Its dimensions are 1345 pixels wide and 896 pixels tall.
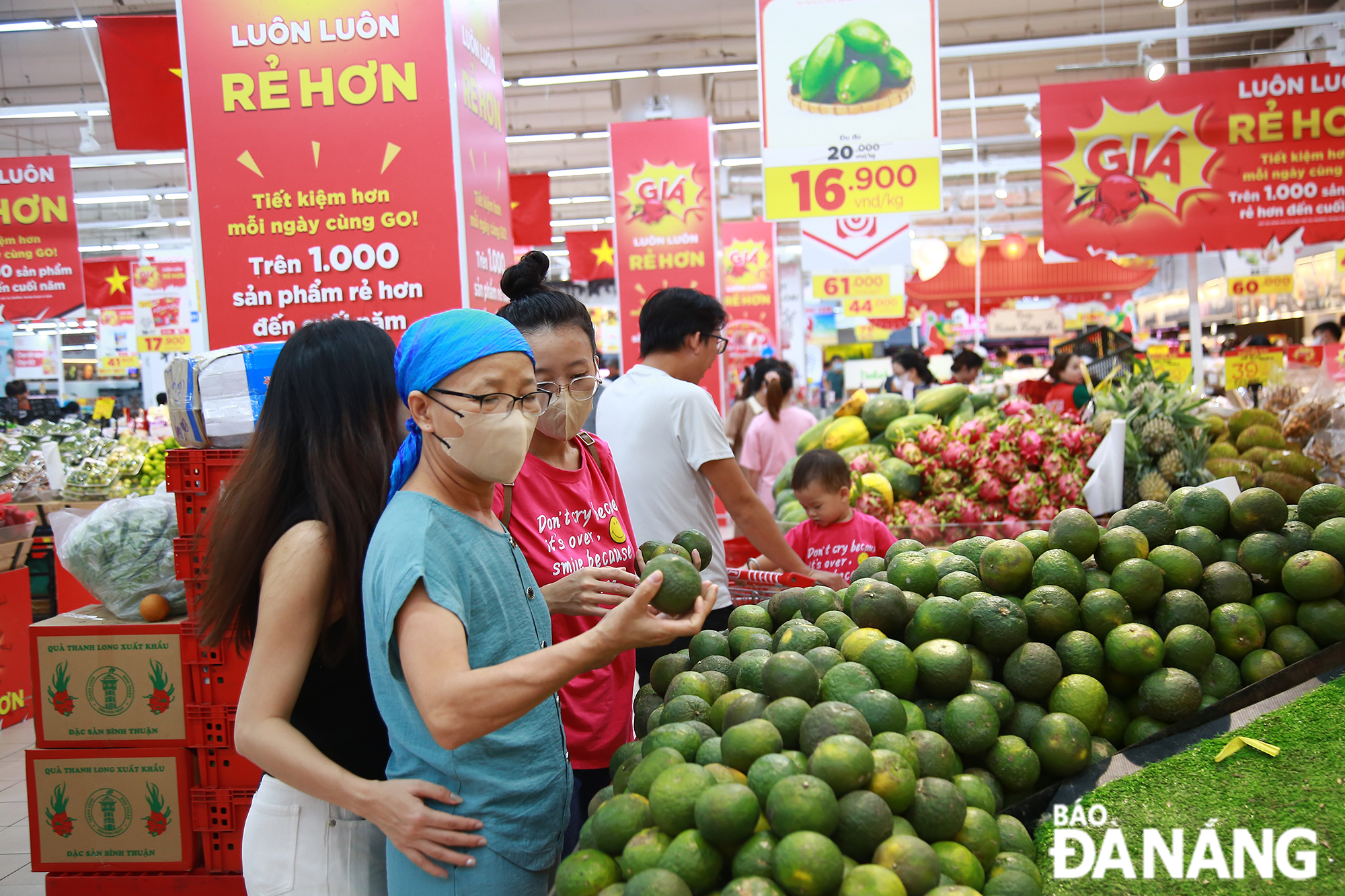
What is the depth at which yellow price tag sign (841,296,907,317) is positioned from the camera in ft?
54.9

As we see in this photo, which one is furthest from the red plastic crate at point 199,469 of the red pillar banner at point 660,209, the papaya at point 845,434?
the red pillar banner at point 660,209

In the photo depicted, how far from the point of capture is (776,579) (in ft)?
7.81

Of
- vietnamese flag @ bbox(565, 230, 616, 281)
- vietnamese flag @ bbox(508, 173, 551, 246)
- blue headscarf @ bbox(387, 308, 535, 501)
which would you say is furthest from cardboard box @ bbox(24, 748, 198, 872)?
vietnamese flag @ bbox(565, 230, 616, 281)

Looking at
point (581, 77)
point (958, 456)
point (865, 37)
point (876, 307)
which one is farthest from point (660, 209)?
Result: point (876, 307)

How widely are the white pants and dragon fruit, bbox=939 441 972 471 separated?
10.1 ft

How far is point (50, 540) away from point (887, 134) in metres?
6.59

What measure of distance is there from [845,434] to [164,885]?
3511 mm

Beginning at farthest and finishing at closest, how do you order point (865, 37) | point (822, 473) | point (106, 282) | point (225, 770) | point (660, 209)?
point (106, 282), point (660, 209), point (865, 37), point (822, 473), point (225, 770)

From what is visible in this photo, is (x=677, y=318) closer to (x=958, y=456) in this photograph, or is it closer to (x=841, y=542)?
(x=841, y=542)

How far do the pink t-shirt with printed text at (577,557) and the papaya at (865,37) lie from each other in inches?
175

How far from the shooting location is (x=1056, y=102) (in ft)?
21.1

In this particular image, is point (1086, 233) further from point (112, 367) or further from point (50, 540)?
point (112, 367)

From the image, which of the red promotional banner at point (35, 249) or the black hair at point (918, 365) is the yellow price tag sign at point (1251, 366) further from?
the red promotional banner at point (35, 249)

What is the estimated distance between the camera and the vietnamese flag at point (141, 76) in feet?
15.1
